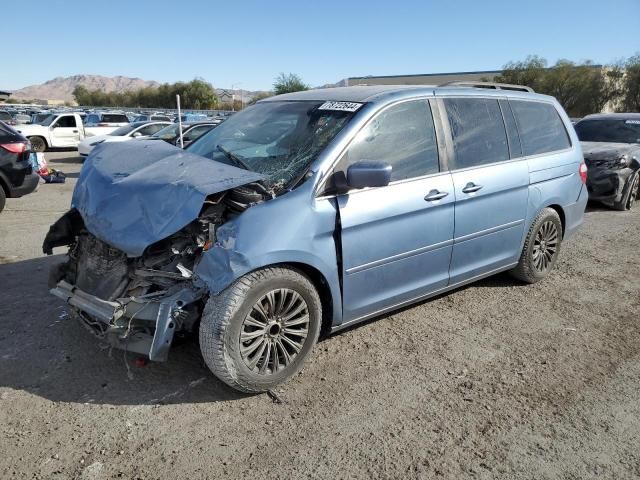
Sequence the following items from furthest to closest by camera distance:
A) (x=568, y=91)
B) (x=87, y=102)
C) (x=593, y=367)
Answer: (x=87, y=102), (x=568, y=91), (x=593, y=367)

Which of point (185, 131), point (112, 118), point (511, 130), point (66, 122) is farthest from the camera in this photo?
point (112, 118)

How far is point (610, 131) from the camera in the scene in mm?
10281

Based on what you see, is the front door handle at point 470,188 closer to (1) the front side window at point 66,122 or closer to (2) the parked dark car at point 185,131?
(2) the parked dark car at point 185,131

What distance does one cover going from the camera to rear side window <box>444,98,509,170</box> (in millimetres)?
4004

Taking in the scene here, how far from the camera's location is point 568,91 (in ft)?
154

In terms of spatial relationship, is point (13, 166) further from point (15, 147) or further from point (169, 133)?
point (169, 133)

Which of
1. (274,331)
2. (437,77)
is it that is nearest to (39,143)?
(274,331)

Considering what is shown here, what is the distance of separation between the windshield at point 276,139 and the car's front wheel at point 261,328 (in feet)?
2.14

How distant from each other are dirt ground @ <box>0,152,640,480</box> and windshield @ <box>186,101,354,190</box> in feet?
4.60

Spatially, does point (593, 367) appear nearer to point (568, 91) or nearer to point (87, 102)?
point (568, 91)

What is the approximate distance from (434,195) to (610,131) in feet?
28.1

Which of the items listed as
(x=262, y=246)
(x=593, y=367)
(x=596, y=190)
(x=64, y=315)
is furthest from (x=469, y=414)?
(x=596, y=190)

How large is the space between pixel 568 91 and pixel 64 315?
170 ft

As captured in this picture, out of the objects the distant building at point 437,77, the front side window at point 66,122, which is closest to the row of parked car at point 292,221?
the front side window at point 66,122
